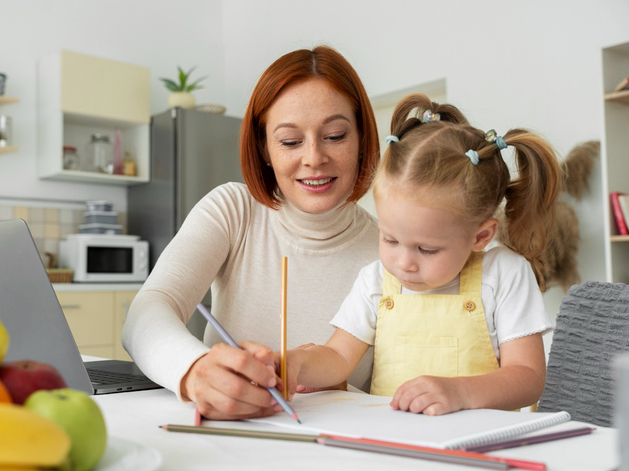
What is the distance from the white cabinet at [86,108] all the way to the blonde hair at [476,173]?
334cm

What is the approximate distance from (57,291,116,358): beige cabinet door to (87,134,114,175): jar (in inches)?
36.0

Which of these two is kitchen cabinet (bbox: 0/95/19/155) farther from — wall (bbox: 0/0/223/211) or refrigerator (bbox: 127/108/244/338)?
refrigerator (bbox: 127/108/244/338)

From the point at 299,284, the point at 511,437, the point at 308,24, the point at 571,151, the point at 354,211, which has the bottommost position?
the point at 511,437

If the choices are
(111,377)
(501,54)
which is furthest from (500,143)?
(501,54)

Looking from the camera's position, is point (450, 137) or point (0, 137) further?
point (0, 137)

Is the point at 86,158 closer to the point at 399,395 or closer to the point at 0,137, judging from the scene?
the point at 0,137

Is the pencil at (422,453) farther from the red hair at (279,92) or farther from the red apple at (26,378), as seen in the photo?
the red hair at (279,92)

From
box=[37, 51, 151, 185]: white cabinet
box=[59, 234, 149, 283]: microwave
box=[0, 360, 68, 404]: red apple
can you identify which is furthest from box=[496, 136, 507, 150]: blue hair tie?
box=[37, 51, 151, 185]: white cabinet

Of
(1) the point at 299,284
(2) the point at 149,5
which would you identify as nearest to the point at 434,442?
(1) the point at 299,284

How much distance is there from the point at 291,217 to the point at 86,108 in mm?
3067

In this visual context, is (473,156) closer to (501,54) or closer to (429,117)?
(429,117)

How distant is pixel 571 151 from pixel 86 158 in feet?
10.0

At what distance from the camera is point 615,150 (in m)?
2.90

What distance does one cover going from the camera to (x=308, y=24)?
15.4 ft
